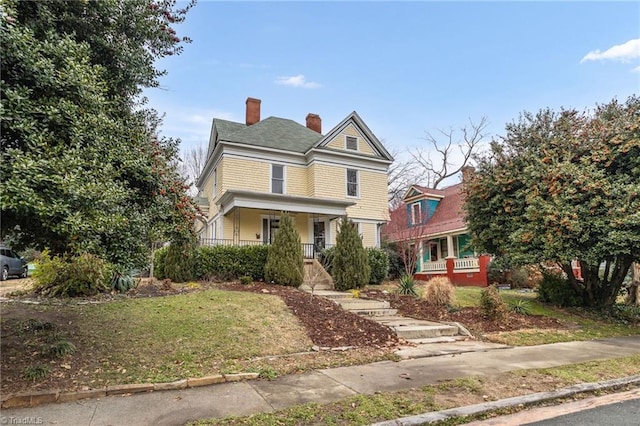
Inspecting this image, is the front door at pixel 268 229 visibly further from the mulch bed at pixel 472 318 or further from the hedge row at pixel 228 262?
the mulch bed at pixel 472 318

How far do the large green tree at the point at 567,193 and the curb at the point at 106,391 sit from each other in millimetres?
8456

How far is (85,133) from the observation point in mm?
4375

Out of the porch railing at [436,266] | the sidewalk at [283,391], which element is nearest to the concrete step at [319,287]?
the sidewalk at [283,391]

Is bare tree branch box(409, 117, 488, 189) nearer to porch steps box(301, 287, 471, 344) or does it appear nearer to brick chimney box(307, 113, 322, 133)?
brick chimney box(307, 113, 322, 133)

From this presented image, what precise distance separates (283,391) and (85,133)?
3.91 meters

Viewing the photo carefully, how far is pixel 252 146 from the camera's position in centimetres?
1791

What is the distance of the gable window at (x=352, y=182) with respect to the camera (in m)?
19.9

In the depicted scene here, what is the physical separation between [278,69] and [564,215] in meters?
10.2

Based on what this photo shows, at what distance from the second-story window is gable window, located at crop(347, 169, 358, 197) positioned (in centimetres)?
363

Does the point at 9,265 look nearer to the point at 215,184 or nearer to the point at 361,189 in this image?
the point at 215,184

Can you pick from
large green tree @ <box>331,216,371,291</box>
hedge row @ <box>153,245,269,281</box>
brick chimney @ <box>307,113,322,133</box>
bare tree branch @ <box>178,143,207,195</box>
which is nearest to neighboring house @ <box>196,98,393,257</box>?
brick chimney @ <box>307,113,322,133</box>

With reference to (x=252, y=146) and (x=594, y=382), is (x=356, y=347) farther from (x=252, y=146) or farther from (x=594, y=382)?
(x=252, y=146)

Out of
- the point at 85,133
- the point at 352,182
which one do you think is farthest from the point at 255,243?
the point at 85,133

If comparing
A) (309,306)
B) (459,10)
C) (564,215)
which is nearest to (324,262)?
(309,306)
